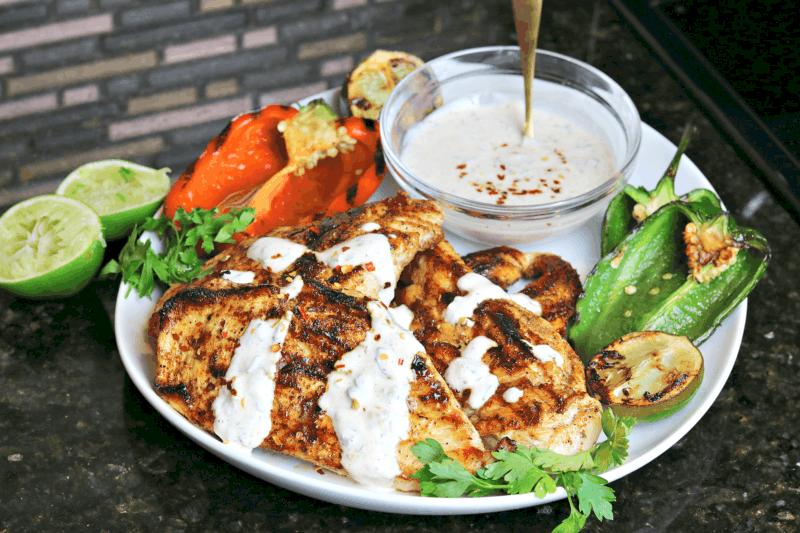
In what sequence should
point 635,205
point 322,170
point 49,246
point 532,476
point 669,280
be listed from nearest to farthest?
point 532,476, point 669,280, point 49,246, point 635,205, point 322,170

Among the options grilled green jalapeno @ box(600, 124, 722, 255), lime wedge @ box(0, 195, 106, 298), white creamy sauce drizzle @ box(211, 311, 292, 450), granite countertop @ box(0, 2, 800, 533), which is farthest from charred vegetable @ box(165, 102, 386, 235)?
grilled green jalapeno @ box(600, 124, 722, 255)

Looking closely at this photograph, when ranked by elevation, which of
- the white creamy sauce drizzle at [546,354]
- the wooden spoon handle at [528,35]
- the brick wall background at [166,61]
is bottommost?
the brick wall background at [166,61]

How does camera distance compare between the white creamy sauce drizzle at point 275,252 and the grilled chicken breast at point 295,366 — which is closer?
the grilled chicken breast at point 295,366

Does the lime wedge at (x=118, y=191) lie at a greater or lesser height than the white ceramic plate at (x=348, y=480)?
greater

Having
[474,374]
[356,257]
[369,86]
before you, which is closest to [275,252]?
[356,257]

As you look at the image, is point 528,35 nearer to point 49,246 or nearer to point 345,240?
point 345,240

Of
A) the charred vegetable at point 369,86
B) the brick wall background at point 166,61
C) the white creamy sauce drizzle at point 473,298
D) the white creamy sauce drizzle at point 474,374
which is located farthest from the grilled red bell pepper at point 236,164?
the brick wall background at point 166,61

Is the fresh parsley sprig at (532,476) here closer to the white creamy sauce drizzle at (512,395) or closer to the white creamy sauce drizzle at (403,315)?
the white creamy sauce drizzle at (512,395)
